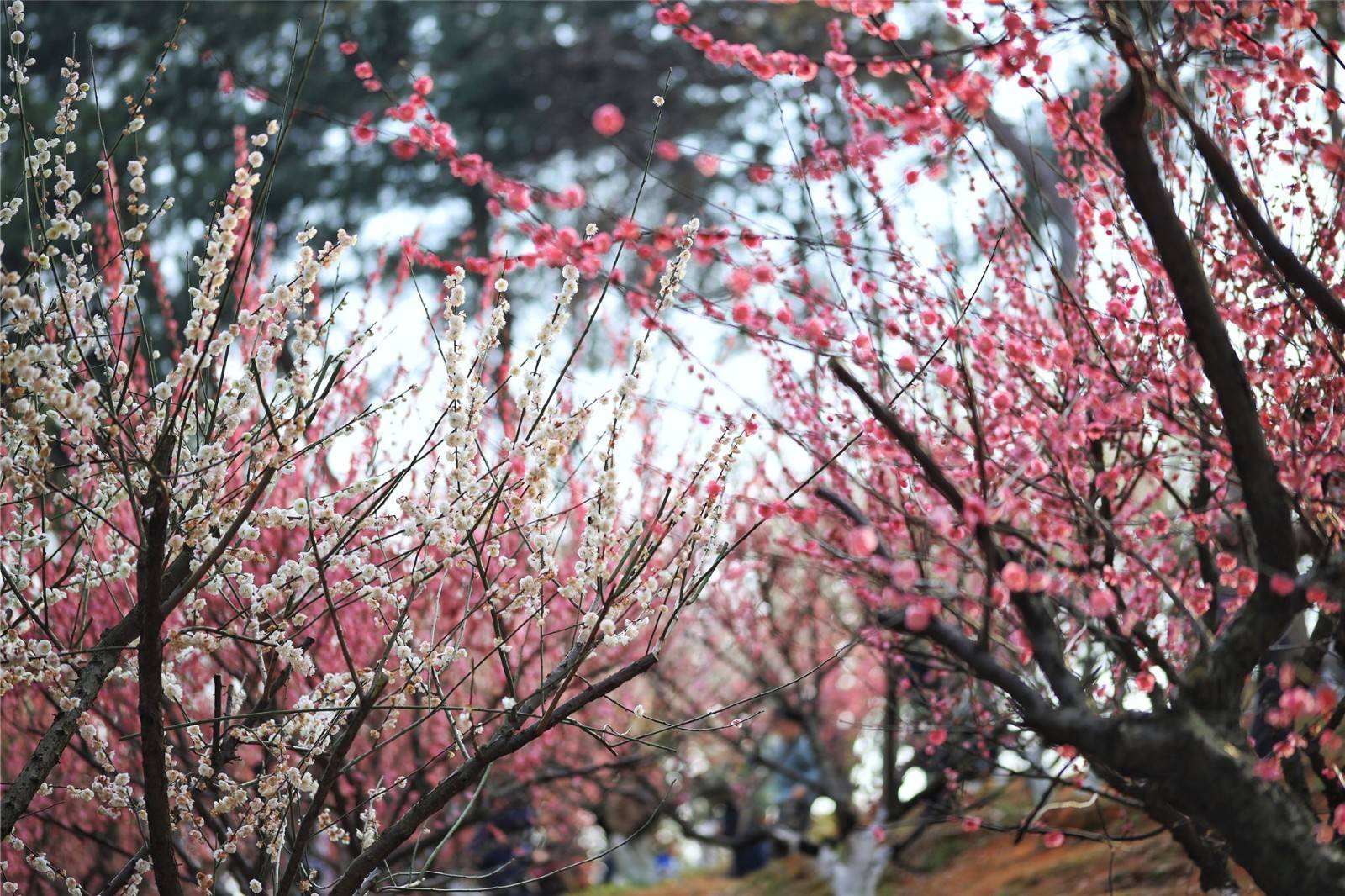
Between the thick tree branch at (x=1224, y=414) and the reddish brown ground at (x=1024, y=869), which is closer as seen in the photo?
the thick tree branch at (x=1224, y=414)

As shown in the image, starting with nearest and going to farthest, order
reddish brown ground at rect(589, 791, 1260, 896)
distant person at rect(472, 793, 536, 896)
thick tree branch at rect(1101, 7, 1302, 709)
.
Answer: thick tree branch at rect(1101, 7, 1302, 709)
reddish brown ground at rect(589, 791, 1260, 896)
distant person at rect(472, 793, 536, 896)

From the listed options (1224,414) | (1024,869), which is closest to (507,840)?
(1024,869)

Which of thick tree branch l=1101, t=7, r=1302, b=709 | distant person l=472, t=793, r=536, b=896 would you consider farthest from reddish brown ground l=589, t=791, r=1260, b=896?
thick tree branch l=1101, t=7, r=1302, b=709

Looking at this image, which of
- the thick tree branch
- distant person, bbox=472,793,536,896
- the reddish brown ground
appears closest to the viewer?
the thick tree branch

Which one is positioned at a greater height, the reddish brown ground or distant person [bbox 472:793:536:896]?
distant person [bbox 472:793:536:896]

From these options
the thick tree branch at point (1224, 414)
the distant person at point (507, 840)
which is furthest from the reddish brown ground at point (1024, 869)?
the thick tree branch at point (1224, 414)

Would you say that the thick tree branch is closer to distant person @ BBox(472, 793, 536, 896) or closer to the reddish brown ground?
the reddish brown ground

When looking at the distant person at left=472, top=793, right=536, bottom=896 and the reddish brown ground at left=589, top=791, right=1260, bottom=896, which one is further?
the distant person at left=472, top=793, right=536, bottom=896

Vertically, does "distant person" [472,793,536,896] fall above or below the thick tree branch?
above

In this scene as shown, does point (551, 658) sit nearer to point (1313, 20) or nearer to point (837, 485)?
point (837, 485)

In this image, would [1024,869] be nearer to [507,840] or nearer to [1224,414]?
[507,840]

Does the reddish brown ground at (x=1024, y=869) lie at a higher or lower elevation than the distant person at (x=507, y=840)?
lower

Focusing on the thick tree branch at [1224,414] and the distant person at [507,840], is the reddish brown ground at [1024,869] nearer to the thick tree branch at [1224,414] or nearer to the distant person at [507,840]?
the distant person at [507,840]

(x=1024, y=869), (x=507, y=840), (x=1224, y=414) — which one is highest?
(x=507, y=840)
